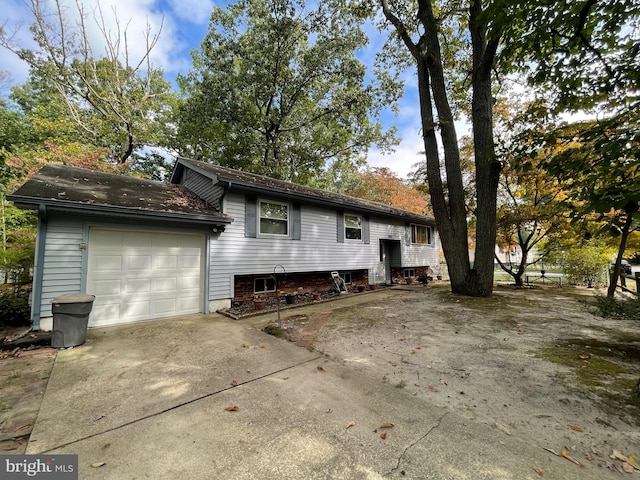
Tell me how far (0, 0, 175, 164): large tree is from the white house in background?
9.03 metres

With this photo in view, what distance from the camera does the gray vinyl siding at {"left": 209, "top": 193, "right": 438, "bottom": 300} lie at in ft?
24.1

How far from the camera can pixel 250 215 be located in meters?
7.99

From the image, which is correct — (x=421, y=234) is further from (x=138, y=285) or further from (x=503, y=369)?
(x=138, y=285)

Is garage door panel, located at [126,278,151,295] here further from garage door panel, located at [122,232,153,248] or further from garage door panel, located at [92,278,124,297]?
garage door panel, located at [122,232,153,248]

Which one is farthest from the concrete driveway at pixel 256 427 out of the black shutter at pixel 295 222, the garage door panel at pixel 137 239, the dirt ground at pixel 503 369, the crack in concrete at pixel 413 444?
the black shutter at pixel 295 222

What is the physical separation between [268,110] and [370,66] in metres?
6.82

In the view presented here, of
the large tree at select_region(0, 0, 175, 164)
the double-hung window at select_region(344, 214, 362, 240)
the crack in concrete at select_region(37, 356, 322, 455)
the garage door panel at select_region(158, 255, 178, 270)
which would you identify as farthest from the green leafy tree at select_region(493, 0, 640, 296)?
the large tree at select_region(0, 0, 175, 164)

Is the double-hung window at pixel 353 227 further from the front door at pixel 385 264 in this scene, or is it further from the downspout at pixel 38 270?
the downspout at pixel 38 270

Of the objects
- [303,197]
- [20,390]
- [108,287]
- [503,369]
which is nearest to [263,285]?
[303,197]

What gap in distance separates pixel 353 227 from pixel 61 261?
29.9ft

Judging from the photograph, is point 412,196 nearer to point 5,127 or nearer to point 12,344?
point 12,344

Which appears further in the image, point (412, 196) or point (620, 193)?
point (412, 196)

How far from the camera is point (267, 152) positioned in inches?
700

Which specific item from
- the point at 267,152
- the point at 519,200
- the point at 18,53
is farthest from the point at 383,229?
the point at 18,53
